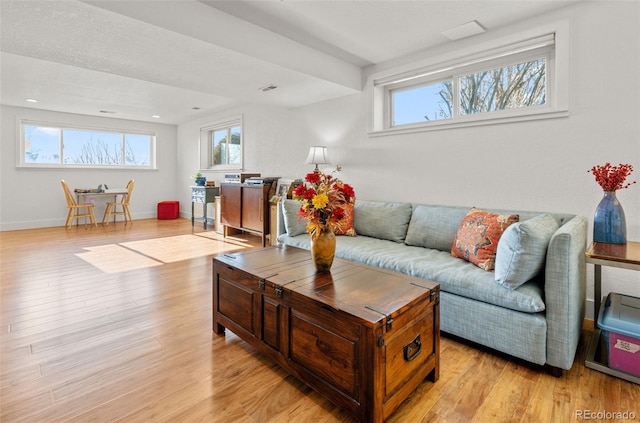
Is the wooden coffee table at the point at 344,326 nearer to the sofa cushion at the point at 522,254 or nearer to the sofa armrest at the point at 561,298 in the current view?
the sofa cushion at the point at 522,254

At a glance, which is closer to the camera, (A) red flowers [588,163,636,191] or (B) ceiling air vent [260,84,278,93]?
(A) red flowers [588,163,636,191]

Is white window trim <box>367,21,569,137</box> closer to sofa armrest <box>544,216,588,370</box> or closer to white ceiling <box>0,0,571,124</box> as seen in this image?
white ceiling <box>0,0,571,124</box>

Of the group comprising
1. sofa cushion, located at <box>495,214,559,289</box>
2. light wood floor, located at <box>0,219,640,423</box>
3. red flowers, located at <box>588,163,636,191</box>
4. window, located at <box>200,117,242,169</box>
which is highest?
window, located at <box>200,117,242,169</box>

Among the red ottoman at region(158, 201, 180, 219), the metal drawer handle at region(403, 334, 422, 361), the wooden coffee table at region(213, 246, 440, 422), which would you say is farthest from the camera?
the red ottoman at region(158, 201, 180, 219)

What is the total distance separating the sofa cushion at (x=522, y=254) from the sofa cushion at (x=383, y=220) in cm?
124

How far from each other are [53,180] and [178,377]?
6.77 meters

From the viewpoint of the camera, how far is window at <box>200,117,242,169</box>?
6176mm

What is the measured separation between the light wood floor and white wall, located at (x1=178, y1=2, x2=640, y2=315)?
112 cm

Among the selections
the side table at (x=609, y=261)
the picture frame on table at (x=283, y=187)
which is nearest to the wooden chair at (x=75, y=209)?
the picture frame on table at (x=283, y=187)

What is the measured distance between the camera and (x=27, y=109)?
605 centimetres

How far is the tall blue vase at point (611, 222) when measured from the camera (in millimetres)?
1974

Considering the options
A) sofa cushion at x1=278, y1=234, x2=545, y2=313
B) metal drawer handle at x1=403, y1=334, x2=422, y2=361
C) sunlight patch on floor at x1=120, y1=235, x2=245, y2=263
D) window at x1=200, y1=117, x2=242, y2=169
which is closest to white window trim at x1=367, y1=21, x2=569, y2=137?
sofa cushion at x1=278, y1=234, x2=545, y2=313

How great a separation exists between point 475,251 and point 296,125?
10.9 ft

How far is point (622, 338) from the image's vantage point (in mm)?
1674
